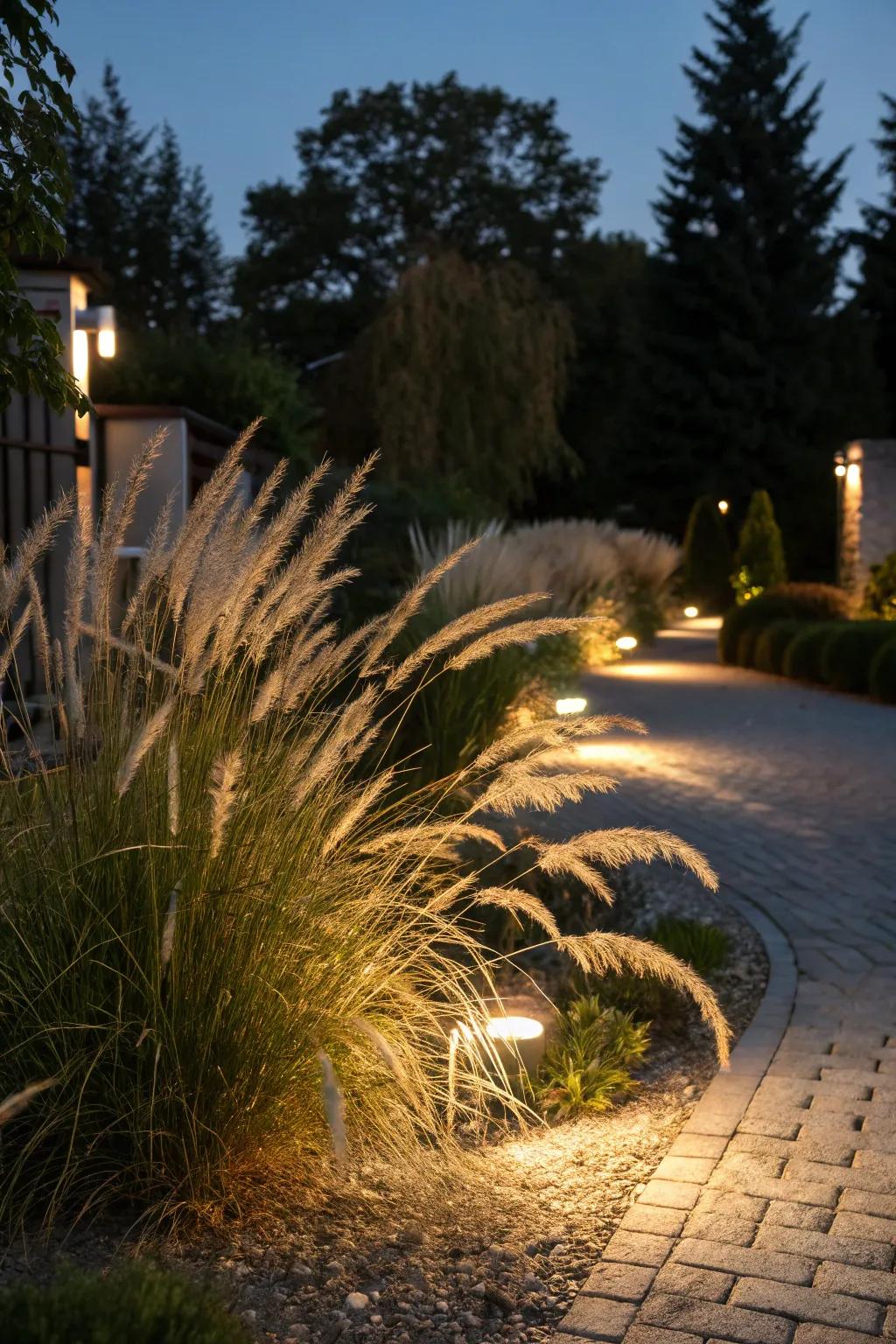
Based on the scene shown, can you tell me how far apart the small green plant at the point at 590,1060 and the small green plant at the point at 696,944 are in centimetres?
60

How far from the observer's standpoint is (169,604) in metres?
2.63

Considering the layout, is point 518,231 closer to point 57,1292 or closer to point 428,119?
point 428,119

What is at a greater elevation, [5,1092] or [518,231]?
[518,231]

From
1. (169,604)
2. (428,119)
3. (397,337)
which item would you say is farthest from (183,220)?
(169,604)

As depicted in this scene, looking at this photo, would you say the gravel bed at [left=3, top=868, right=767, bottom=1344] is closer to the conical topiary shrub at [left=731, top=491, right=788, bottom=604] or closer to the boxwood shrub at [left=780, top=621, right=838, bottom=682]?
the boxwood shrub at [left=780, top=621, right=838, bottom=682]

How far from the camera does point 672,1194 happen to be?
2838 millimetres

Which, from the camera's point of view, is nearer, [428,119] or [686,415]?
[686,415]

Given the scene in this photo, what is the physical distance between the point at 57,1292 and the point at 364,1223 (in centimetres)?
111

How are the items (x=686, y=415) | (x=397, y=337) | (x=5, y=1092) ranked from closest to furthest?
(x=5, y=1092) → (x=397, y=337) → (x=686, y=415)

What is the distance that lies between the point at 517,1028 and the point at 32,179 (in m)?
2.54

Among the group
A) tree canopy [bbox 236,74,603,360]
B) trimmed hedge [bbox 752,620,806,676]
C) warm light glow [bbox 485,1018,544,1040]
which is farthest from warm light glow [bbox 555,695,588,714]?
tree canopy [bbox 236,74,603,360]

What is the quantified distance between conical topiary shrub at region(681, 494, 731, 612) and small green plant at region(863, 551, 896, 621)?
379 inches

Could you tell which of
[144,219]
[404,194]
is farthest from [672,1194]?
[404,194]

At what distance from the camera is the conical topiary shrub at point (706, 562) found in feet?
88.1
